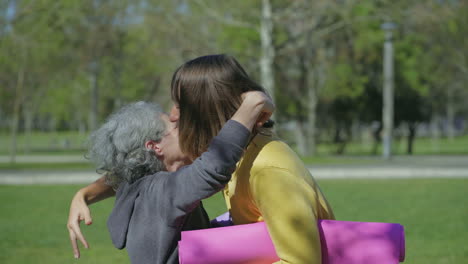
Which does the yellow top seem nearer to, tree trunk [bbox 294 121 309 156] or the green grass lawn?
the green grass lawn

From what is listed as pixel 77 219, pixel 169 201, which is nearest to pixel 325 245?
pixel 169 201

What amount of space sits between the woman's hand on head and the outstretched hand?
33.4 inches

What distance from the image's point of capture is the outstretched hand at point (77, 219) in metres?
2.45

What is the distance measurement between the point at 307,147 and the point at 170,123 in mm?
31766

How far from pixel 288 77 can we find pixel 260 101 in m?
31.9

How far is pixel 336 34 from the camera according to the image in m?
33.3

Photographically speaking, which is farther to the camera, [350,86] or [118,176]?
[350,86]

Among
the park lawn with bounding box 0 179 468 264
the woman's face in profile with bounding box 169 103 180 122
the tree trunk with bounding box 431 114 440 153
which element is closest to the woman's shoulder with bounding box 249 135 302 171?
the woman's face in profile with bounding box 169 103 180 122

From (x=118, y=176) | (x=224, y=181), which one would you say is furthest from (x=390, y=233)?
(x=118, y=176)

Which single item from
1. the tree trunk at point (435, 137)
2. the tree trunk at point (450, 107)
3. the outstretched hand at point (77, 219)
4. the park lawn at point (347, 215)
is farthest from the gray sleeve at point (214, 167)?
the tree trunk at point (450, 107)

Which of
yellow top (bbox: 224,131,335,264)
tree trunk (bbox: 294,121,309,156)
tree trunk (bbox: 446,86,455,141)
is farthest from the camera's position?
tree trunk (bbox: 446,86,455,141)

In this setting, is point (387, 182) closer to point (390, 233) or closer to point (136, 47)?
point (390, 233)

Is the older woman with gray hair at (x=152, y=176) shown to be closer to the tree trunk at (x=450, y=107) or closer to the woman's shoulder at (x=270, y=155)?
the woman's shoulder at (x=270, y=155)

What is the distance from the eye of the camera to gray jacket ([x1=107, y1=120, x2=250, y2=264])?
199 centimetres
